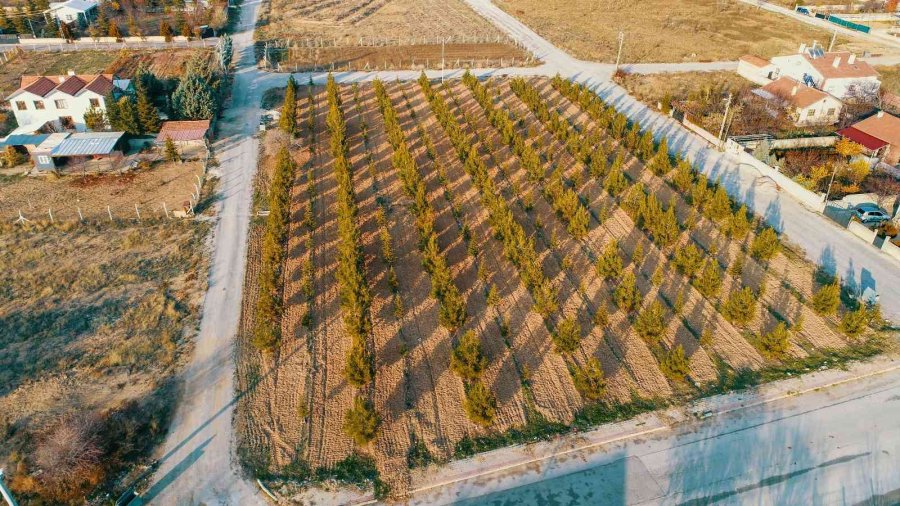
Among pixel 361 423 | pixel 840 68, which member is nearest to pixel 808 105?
pixel 840 68

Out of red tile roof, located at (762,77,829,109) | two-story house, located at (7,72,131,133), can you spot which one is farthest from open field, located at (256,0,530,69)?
red tile roof, located at (762,77,829,109)

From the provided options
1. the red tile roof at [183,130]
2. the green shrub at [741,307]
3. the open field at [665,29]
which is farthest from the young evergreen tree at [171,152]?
the open field at [665,29]

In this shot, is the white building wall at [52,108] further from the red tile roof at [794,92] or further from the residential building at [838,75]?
the residential building at [838,75]

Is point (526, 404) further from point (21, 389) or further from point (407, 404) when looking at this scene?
point (21, 389)

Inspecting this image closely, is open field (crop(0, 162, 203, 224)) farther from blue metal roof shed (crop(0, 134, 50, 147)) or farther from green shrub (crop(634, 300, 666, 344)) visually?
green shrub (crop(634, 300, 666, 344))

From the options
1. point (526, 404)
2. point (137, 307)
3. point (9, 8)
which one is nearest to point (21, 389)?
point (137, 307)

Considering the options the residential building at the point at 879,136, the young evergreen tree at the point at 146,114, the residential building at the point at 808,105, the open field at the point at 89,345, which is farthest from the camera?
the residential building at the point at 808,105

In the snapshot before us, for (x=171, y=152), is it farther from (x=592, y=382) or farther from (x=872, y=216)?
(x=872, y=216)
